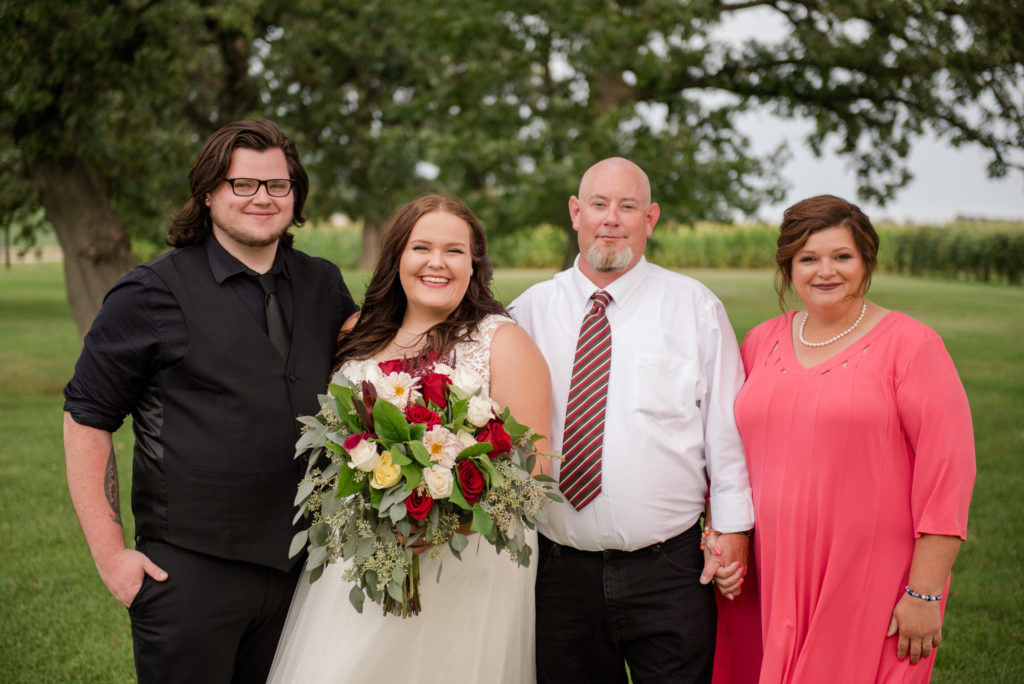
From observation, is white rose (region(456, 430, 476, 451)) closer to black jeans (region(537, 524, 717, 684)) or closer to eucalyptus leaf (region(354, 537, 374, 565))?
eucalyptus leaf (region(354, 537, 374, 565))

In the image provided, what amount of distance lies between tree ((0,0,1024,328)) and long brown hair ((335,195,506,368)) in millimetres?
11563

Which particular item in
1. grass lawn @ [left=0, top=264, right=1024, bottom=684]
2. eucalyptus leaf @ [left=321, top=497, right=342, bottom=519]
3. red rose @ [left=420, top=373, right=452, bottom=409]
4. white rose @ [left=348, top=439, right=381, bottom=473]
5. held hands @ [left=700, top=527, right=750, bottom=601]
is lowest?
grass lawn @ [left=0, top=264, right=1024, bottom=684]

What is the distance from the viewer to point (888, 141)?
19.2 metres

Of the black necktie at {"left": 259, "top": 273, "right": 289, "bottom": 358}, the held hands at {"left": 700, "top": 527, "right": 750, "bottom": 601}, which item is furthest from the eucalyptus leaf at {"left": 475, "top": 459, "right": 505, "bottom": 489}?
the held hands at {"left": 700, "top": 527, "right": 750, "bottom": 601}

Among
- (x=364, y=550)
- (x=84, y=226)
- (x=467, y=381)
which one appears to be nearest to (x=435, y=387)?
(x=467, y=381)

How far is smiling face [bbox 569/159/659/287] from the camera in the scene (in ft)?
12.8

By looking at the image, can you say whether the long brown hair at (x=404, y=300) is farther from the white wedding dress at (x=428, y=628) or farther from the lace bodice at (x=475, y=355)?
the white wedding dress at (x=428, y=628)

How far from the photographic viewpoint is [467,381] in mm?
3154

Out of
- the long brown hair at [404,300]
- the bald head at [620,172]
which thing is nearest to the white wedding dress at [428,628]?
the long brown hair at [404,300]

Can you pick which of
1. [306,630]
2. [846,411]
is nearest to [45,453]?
[306,630]

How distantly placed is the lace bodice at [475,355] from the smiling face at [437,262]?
18 centimetres

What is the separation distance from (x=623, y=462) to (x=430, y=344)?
0.95 m

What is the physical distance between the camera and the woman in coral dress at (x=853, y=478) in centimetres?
330

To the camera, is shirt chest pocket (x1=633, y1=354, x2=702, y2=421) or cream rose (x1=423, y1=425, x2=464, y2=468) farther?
shirt chest pocket (x1=633, y1=354, x2=702, y2=421)
